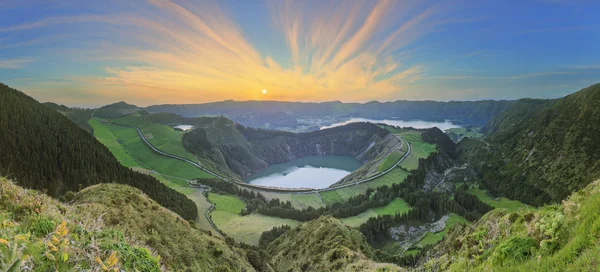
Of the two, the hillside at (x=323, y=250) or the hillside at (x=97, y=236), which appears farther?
the hillside at (x=323, y=250)

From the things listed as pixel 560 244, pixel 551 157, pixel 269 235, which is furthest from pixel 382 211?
pixel 560 244

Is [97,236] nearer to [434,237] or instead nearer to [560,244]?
[560,244]

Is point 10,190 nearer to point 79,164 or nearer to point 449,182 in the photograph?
point 79,164

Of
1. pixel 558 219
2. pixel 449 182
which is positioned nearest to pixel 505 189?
pixel 449 182

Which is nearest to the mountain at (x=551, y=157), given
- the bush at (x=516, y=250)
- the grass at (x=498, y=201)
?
the grass at (x=498, y=201)

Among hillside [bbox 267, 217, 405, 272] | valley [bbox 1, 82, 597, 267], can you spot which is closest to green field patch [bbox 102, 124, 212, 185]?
valley [bbox 1, 82, 597, 267]

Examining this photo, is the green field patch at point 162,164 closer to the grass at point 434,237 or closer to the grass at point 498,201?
the grass at point 434,237
